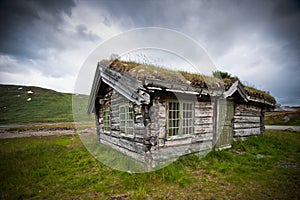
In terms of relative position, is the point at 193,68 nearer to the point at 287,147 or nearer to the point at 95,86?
the point at 95,86

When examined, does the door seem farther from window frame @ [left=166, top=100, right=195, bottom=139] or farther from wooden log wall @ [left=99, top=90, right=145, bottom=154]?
wooden log wall @ [left=99, top=90, right=145, bottom=154]

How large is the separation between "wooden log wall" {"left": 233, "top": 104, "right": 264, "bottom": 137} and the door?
0.40 meters

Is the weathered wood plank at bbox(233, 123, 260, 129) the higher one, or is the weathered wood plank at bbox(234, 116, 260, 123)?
the weathered wood plank at bbox(234, 116, 260, 123)

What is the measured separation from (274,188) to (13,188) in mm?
7619

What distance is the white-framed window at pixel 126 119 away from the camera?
235 inches

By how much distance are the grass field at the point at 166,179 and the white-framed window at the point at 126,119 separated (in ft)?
5.30

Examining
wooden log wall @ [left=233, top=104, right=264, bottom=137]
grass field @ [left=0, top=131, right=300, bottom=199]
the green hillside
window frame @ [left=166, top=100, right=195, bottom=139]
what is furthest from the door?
the green hillside

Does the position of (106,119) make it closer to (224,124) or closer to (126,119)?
(126,119)

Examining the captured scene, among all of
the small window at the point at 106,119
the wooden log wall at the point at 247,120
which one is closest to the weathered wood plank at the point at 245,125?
the wooden log wall at the point at 247,120

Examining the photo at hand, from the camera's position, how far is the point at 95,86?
805 centimetres

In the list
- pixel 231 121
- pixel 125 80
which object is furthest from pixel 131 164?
pixel 231 121

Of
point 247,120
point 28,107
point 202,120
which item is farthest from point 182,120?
point 28,107

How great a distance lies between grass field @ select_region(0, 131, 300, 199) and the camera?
3.93m

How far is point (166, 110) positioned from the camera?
5395 mm
